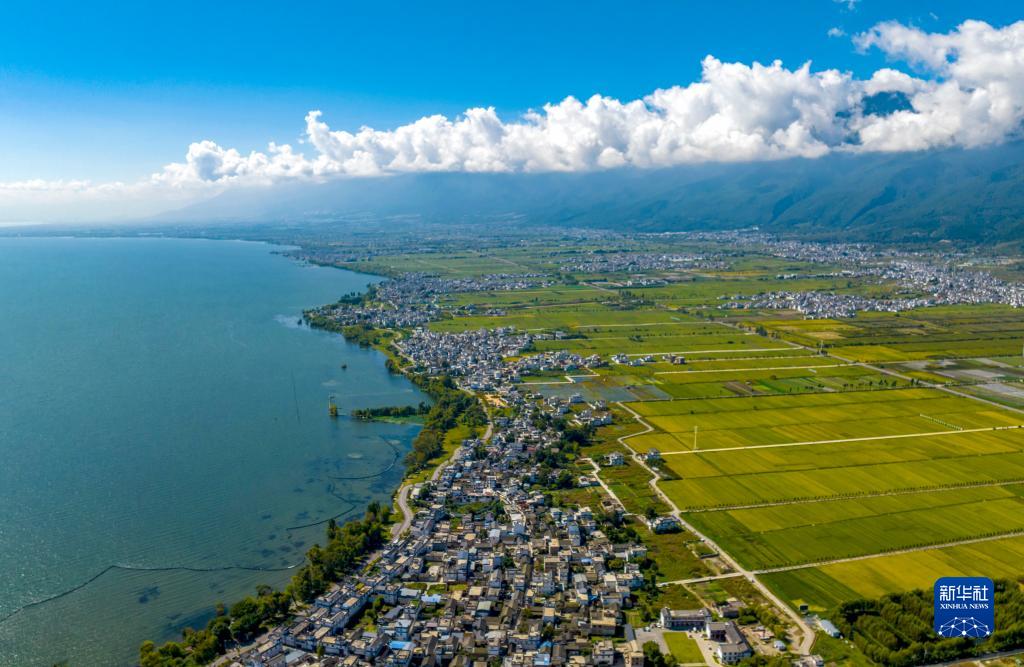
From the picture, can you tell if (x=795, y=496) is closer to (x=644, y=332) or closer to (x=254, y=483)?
(x=254, y=483)

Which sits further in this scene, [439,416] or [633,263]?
[633,263]

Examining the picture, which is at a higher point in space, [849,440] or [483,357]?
[483,357]

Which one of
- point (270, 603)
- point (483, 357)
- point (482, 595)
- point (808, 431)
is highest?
point (483, 357)

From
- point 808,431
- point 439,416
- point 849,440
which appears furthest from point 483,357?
point 849,440

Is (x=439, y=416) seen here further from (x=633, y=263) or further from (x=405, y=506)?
(x=633, y=263)

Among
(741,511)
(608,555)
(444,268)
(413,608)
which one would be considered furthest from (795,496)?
(444,268)

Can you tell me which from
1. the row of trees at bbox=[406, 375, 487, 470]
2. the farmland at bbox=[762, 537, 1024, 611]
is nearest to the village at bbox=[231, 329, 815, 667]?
the row of trees at bbox=[406, 375, 487, 470]

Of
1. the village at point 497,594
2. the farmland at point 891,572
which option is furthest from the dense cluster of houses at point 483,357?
the farmland at point 891,572

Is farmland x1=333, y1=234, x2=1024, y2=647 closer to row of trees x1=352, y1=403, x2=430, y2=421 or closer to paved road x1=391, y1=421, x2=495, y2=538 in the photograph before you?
paved road x1=391, y1=421, x2=495, y2=538
